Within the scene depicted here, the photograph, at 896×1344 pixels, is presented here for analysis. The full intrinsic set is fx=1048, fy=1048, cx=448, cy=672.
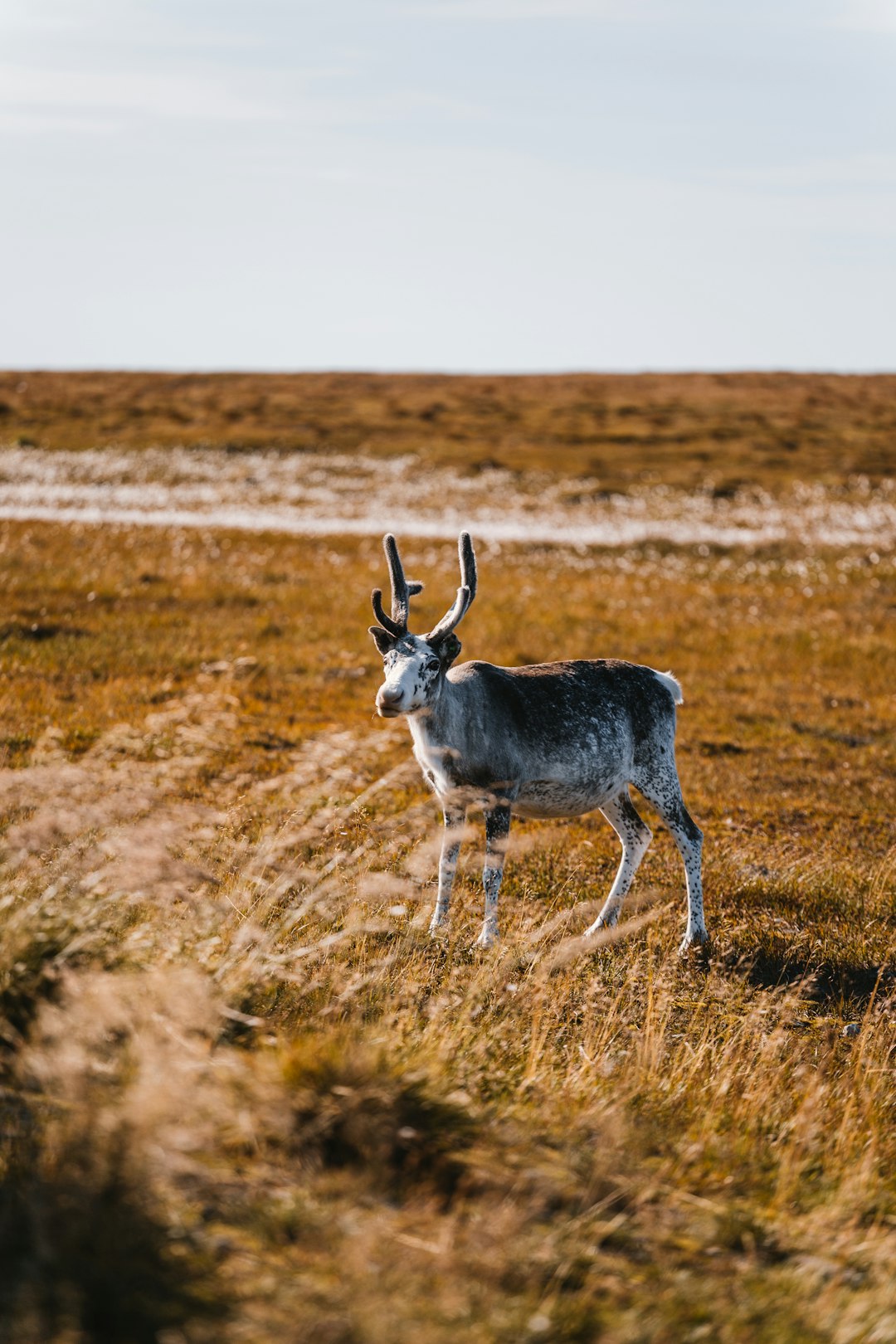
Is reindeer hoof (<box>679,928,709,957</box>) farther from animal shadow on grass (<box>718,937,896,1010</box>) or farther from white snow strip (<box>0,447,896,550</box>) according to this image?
white snow strip (<box>0,447,896,550</box>)

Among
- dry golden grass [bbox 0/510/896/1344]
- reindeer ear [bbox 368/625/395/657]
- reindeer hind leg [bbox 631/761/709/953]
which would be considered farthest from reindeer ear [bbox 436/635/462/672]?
reindeer hind leg [bbox 631/761/709/953]

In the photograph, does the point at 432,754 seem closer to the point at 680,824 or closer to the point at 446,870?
the point at 446,870

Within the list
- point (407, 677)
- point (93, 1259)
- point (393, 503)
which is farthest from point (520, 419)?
point (93, 1259)

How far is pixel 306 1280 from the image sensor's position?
3.38 metres

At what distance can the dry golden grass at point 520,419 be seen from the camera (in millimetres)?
56062

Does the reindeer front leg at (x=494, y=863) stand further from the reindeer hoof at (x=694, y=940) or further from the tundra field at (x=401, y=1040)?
the reindeer hoof at (x=694, y=940)

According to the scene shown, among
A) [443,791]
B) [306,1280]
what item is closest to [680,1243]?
[306,1280]

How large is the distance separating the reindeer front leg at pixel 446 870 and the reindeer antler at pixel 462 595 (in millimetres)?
1398

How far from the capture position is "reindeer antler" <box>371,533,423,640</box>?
315 inches

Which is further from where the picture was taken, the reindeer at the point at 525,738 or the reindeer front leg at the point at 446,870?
the reindeer at the point at 525,738

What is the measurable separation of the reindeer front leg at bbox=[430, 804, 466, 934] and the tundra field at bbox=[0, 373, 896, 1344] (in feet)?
0.50

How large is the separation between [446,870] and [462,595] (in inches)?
84.2

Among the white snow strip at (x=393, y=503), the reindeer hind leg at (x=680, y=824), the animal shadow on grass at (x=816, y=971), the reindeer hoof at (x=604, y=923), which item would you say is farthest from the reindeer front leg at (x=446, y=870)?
the white snow strip at (x=393, y=503)

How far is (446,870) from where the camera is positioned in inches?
321
